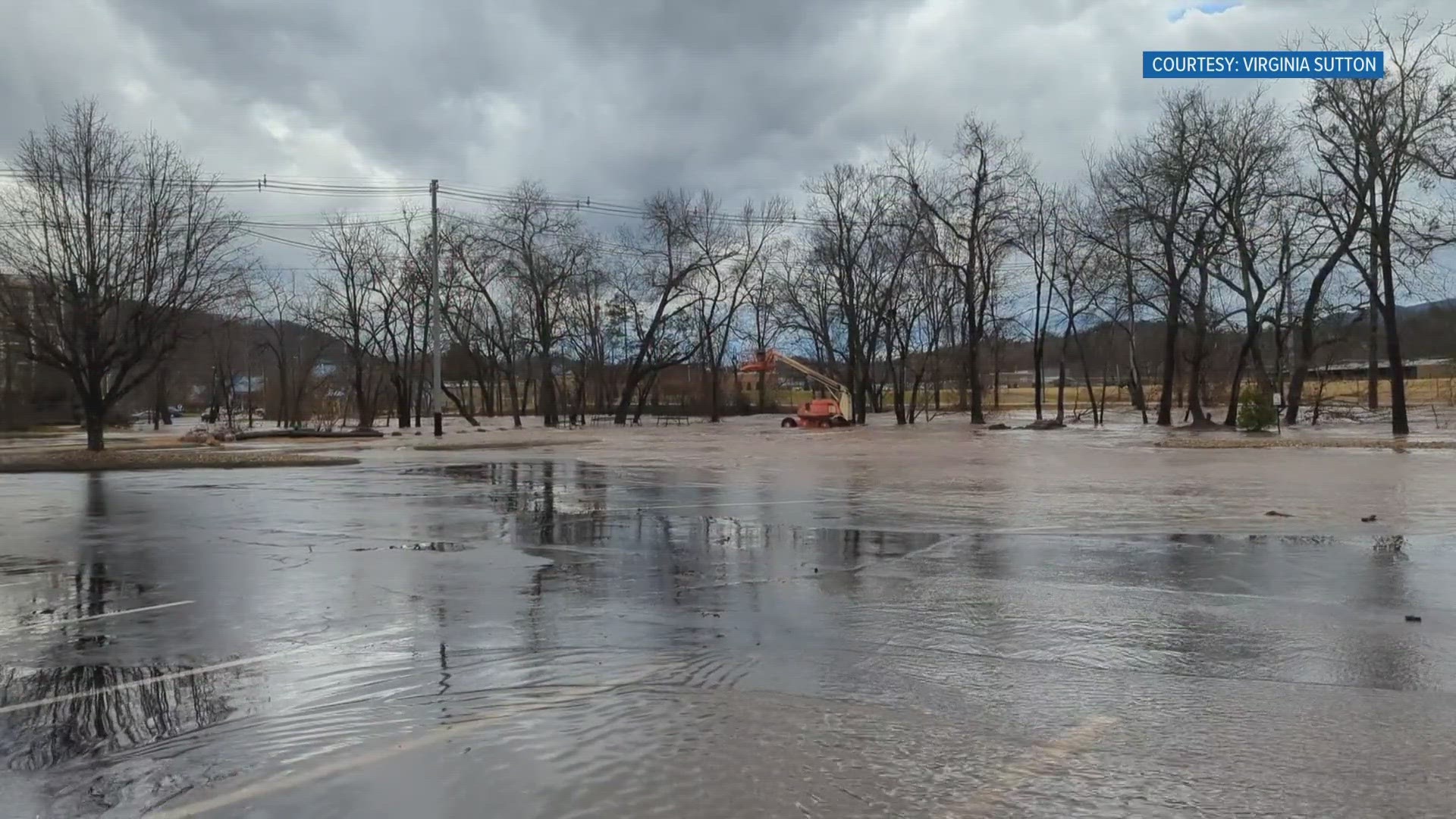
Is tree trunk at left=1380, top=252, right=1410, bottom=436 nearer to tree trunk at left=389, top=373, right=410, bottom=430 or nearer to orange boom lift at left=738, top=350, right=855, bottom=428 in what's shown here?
orange boom lift at left=738, top=350, right=855, bottom=428

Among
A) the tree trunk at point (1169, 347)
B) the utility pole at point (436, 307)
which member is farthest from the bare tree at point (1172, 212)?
the utility pole at point (436, 307)

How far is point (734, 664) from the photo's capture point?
19.9 feet

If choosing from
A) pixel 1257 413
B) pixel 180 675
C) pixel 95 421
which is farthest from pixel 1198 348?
pixel 180 675

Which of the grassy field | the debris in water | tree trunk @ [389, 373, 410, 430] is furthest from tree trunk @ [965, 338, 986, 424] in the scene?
the debris in water

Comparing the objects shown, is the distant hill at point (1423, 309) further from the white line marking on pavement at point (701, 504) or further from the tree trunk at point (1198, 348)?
the white line marking on pavement at point (701, 504)

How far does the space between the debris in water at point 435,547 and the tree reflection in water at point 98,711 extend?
4.65 meters

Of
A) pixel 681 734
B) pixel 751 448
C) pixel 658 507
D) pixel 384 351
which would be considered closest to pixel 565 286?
pixel 384 351

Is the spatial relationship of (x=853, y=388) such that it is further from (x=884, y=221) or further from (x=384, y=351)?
(x=384, y=351)

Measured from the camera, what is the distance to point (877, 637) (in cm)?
673

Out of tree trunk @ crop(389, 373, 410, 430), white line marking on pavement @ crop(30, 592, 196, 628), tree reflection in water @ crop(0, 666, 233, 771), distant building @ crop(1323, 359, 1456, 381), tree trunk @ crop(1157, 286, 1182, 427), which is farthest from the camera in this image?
distant building @ crop(1323, 359, 1456, 381)

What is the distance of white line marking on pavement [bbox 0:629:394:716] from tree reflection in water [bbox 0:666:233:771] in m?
0.02

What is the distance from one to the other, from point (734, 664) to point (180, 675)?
3366 mm

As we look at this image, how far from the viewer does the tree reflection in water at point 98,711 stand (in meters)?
4.70

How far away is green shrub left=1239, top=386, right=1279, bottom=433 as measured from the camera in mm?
36281
